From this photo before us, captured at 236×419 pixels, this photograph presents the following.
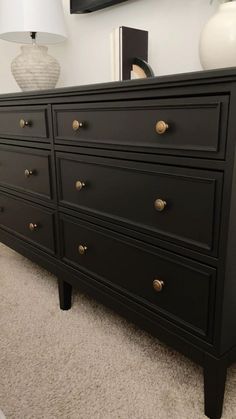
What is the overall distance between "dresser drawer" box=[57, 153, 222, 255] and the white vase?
0.34m

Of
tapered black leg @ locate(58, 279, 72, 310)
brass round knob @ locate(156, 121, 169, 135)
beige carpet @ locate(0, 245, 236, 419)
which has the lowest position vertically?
beige carpet @ locate(0, 245, 236, 419)

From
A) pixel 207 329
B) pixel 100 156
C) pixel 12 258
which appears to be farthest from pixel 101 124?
pixel 12 258

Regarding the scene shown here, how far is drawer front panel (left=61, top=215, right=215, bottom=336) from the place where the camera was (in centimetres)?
82

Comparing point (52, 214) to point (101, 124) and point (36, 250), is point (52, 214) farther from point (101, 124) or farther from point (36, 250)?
point (101, 124)

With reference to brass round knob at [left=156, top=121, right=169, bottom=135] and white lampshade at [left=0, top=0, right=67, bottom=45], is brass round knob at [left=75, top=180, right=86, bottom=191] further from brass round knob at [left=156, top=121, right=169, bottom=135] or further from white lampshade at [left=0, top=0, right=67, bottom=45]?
white lampshade at [left=0, top=0, right=67, bottom=45]

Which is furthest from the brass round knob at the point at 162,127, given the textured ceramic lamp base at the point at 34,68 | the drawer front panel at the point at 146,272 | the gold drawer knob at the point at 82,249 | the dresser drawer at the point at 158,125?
the textured ceramic lamp base at the point at 34,68

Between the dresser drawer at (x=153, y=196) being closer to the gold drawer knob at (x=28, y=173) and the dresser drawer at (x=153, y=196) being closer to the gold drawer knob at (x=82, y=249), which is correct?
the gold drawer knob at (x=82, y=249)

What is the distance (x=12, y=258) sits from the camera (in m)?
1.91

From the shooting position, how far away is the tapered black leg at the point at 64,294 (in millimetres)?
1361

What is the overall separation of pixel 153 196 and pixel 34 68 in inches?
39.8

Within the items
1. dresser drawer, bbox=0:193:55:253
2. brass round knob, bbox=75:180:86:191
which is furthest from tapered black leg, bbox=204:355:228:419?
dresser drawer, bbox=0:193:55:253

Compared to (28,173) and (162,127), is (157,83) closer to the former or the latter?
(162,127)

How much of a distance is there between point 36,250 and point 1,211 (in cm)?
39

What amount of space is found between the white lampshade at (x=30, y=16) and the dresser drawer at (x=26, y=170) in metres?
0.55
